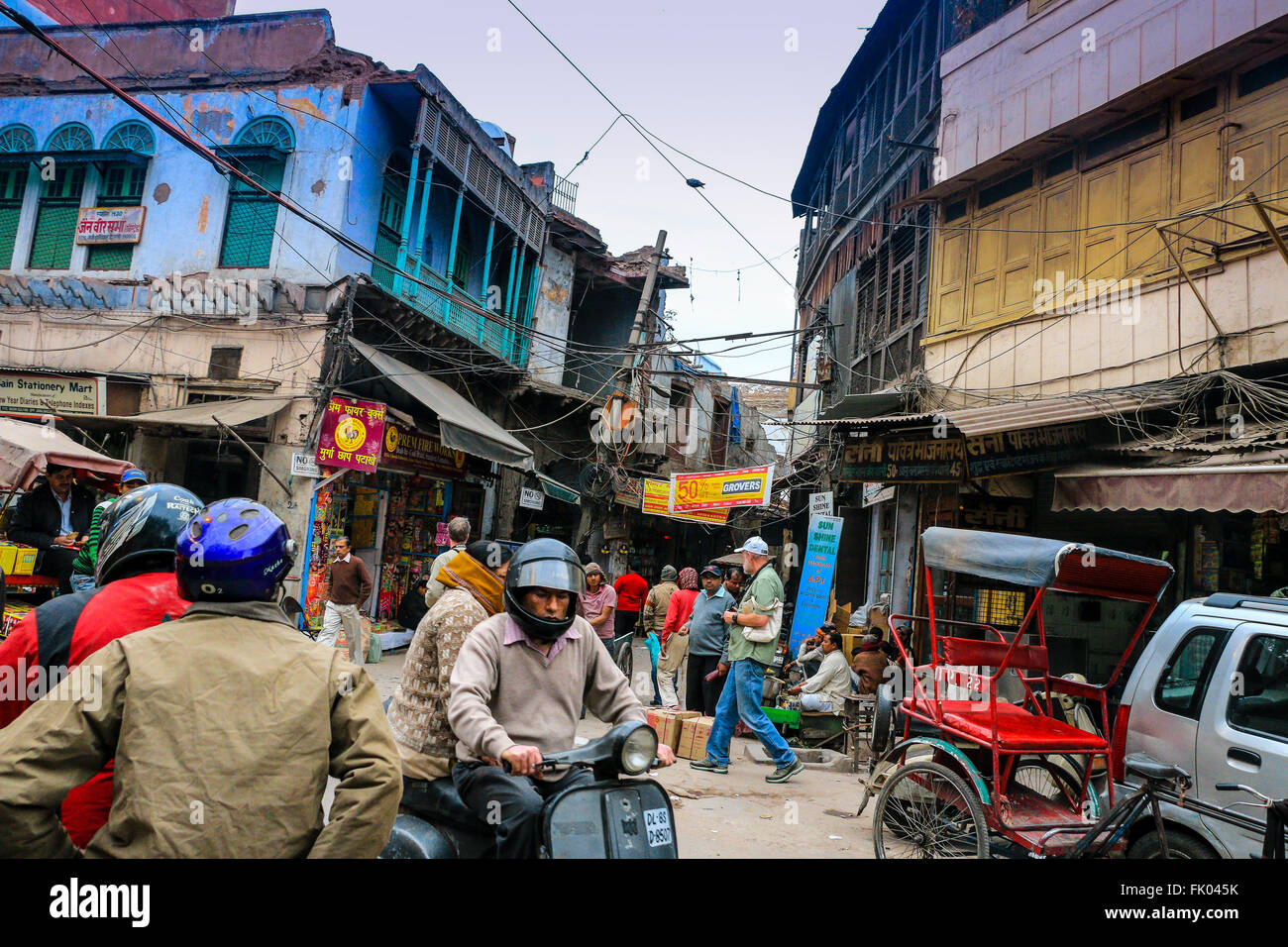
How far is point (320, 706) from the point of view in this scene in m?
1.94

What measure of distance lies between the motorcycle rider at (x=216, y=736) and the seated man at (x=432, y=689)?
1467 millimetres

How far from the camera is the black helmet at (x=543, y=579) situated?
325cm

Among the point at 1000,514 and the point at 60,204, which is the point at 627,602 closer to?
the point at 1000,514

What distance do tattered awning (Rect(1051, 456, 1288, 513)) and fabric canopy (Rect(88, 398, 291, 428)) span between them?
425 inches

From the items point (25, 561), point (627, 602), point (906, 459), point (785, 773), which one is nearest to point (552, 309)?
point (627, 602)

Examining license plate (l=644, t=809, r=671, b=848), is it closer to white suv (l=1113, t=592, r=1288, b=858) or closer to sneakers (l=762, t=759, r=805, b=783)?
white suv (l=1113, t=592, r=1288, b=858)

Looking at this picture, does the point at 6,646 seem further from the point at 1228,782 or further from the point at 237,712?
the point at 1228,782

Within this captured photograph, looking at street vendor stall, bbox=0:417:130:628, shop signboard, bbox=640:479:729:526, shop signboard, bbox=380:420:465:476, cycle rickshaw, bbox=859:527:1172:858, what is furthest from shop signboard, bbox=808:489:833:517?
street vendor stall, bbox=0:417:130:628

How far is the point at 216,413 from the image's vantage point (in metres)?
12.3

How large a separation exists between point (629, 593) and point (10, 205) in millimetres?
13852

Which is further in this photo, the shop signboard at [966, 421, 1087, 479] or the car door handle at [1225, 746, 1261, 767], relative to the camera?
the shop signboard at [966, 421, 1087, 479]

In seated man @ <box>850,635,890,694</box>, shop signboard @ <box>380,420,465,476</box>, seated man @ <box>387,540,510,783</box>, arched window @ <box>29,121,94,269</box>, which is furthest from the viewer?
arched window @ <box>29,121,94,269</box>

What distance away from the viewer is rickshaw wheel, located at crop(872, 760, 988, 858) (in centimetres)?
461

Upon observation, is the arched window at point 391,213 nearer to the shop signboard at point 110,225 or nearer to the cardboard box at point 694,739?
the shop signboard at point 110,225
